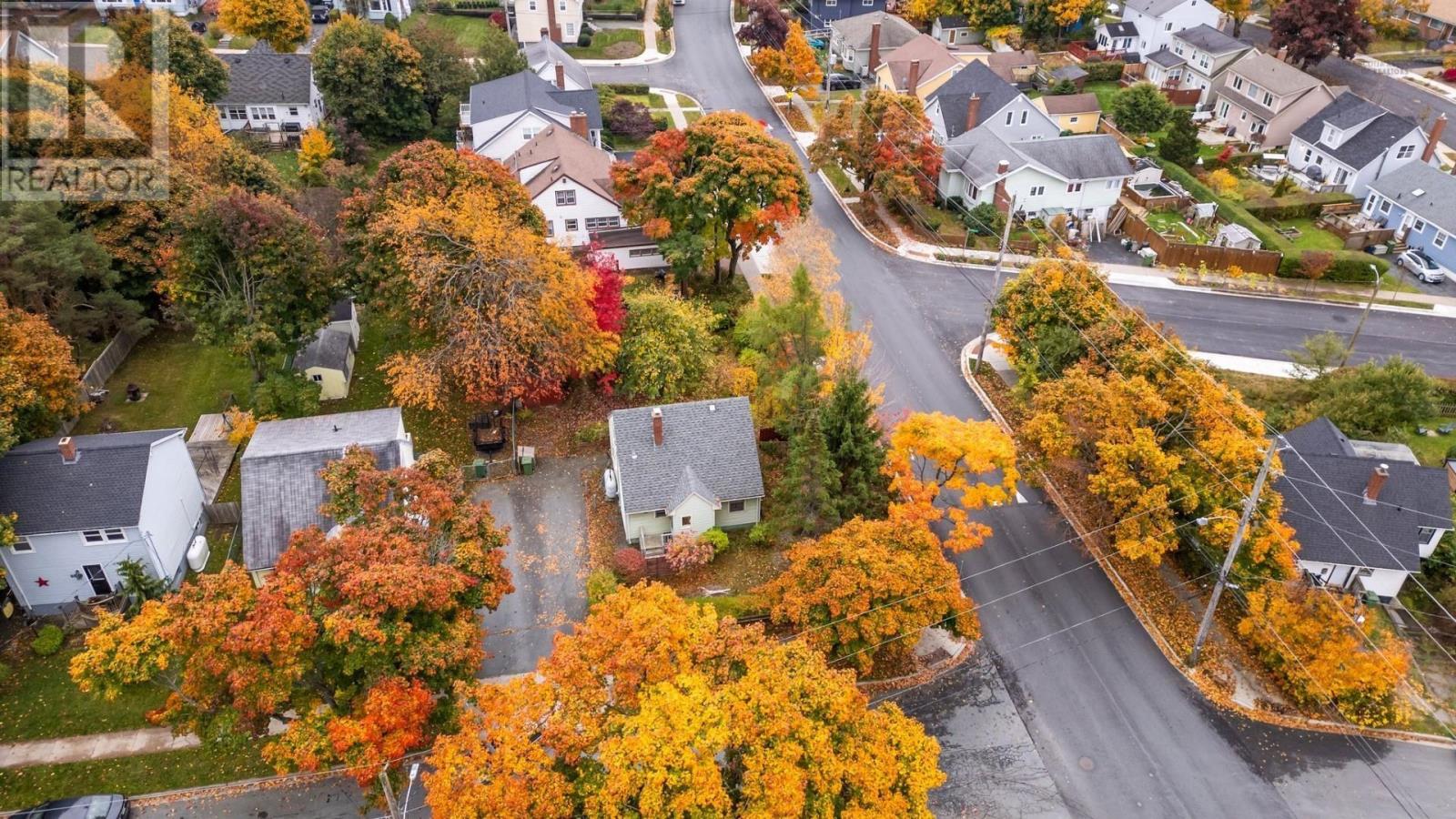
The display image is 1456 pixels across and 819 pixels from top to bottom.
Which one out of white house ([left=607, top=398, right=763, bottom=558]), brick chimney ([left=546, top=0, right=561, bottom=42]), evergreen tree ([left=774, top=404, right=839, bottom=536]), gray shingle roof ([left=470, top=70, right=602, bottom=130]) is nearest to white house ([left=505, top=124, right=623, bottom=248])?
gray shingle roof ([left=470, top=70, right=602, bottom=130])

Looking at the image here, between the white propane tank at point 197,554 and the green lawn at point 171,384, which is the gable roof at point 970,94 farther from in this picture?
the white propane tank at point 197,554

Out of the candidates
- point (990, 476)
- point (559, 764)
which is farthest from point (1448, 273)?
point (559, 764)

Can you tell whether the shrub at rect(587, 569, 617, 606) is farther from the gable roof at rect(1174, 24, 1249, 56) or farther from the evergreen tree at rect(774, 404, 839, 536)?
the gable roof at rect(1174, 24, 1249, 56)

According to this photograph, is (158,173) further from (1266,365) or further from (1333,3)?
(1333,3)

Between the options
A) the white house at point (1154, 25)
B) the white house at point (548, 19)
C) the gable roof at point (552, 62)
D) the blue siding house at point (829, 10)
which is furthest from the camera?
the blue siding house at point (829, 10)

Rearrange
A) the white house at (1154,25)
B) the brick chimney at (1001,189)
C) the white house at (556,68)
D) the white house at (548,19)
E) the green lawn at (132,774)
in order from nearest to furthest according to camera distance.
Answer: the green lawn at (132,774) → the brick chimney at (1001,189) → the white house at (556,68) → the white house at (548,19) → the white house at (1154,25)

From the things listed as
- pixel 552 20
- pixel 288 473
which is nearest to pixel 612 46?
pixel 552 20

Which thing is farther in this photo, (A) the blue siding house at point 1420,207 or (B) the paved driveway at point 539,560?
(A) the blue siding house at point 1420,207

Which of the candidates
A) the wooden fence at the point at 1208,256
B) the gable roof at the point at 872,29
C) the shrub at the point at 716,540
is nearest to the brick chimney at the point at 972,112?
the wooden fence at the point at 1208,256
